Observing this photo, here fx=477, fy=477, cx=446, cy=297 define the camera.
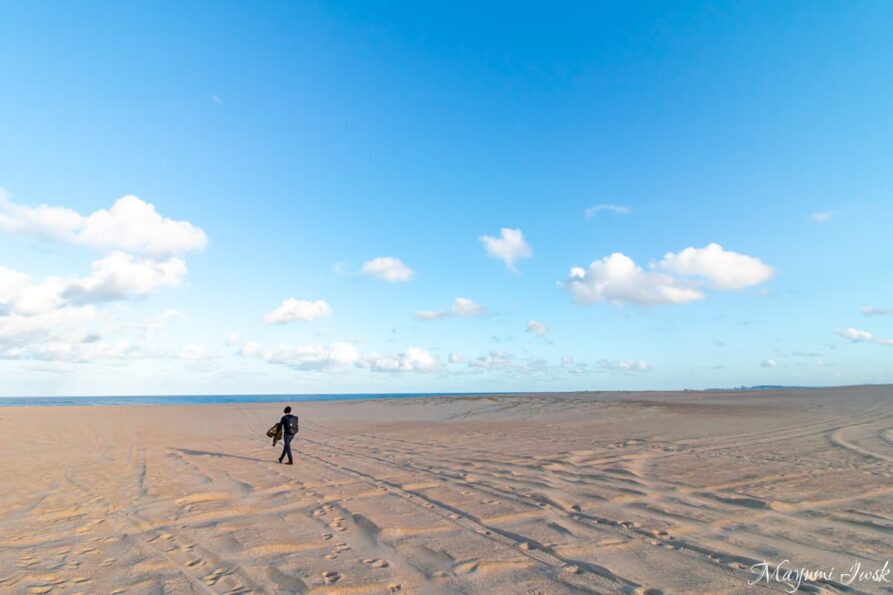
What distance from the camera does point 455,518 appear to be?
9180 mm

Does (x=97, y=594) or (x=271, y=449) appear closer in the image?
(x=97, y=594)

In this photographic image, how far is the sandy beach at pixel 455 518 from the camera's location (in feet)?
21.4

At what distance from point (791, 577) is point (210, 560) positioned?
26.9 feet

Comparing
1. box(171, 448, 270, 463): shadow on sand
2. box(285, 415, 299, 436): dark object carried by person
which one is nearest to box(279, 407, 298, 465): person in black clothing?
box(285, 415, 299, 436): dark object carried by person

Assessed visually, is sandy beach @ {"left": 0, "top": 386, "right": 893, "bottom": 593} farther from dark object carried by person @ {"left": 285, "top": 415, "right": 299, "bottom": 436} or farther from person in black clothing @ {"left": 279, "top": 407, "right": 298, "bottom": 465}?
dark object carried by person @ {"left": 285, "top": 415, "right": 299, "bottom": 436}

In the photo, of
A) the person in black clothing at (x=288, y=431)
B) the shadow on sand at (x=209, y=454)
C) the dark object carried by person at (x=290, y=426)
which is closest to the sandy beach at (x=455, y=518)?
the shadow on sand at (x=209, y=454)

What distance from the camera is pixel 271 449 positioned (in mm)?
20859

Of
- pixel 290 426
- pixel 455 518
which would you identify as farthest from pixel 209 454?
pixel 455 518

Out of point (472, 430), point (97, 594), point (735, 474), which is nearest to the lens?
point (97, 594)

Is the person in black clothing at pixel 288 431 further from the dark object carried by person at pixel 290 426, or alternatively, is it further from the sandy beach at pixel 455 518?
the sandy beach at pixel 455 518

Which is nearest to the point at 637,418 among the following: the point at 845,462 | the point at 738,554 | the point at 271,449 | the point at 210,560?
the point at 845,462

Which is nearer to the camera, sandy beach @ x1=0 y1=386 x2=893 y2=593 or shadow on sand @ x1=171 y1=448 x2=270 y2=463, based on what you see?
sandy beach @ x1=0 y1=386 x2=893 y2=593

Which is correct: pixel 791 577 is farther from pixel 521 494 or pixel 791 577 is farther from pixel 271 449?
pixel 271 449

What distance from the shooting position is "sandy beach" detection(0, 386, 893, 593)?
6.53 metres
